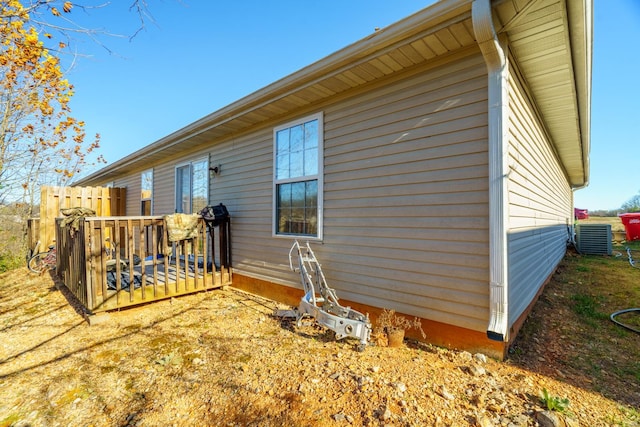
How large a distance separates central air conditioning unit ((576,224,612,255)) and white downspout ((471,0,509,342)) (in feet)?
28.4

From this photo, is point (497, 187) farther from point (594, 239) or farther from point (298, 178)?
point (594, 239)

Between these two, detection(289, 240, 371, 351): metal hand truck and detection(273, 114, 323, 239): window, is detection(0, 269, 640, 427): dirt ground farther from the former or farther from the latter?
detection(273, 114, 323, 239): window

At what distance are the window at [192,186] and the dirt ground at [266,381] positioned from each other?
3.29 m

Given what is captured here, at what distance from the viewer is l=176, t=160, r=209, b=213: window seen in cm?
631

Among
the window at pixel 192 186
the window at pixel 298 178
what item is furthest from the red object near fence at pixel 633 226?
the window at pixel 192 186

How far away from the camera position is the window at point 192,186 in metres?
6.31

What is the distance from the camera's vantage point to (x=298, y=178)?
436 cm

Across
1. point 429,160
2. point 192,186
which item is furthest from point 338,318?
point 192,186

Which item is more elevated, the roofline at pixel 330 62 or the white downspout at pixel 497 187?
the roofline at pixel 330 62

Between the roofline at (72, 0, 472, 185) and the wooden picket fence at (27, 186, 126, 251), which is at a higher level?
the roofline at (72, 0, 472, 185)

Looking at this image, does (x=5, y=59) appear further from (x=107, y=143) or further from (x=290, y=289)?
(x=107, y=143)

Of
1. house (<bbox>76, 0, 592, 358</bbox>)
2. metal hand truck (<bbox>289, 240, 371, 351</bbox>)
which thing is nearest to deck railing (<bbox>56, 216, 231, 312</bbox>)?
house (<bbox>76, 0, 592, 358</bbox>)

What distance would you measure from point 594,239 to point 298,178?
9.53 metres

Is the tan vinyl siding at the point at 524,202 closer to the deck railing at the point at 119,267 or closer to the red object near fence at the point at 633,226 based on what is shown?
the deck railing at the point at 119,267
